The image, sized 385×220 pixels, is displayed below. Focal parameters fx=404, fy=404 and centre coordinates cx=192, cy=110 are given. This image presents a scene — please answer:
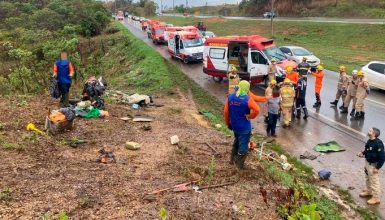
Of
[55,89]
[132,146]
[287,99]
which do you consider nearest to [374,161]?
[287,99]

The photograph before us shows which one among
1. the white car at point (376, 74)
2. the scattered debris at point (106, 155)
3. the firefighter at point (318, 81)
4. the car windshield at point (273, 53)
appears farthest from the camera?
the car windshield at point (273, 53)

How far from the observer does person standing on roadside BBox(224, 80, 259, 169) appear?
7785 mm

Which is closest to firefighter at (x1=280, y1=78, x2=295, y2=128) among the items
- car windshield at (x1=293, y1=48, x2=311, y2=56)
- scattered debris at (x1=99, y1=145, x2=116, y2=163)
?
scattered debris at (x1=99, y1=145, x2=116, y2=163)

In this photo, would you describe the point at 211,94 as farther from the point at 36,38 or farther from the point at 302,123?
the point at 36,38

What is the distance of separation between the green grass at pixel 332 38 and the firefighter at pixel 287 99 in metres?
12.4

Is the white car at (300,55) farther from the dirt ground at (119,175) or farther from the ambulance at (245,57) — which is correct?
the dirt ground at (119,175)

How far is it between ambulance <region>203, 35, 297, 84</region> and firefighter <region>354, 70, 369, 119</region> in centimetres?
329

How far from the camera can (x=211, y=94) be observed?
18109 mm

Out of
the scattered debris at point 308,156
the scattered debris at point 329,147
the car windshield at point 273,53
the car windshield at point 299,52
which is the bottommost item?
the scattered debris at point 308,156

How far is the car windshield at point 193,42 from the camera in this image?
1079 inches

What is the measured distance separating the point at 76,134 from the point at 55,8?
1762 inches

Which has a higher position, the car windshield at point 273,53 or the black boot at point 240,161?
the car windshield at point 273,53

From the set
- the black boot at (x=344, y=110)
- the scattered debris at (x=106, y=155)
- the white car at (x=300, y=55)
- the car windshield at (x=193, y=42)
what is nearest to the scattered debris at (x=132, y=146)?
the scattered debris at (x=106, y=155)

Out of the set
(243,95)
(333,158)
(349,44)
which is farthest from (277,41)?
(243,95)
